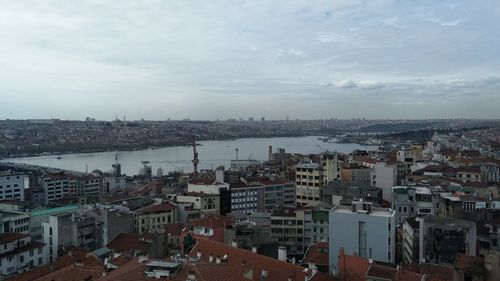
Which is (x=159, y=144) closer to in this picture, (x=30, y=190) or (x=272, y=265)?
(x=30, y=190)

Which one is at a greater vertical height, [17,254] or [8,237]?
[8,237]

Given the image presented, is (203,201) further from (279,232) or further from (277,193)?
(279,232)

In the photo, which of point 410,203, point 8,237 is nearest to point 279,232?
point 410,203

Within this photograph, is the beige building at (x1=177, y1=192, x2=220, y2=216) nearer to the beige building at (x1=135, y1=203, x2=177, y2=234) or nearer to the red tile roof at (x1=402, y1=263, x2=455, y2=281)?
the beige building at (x1=135, y1=203, x2=177, y2=234)

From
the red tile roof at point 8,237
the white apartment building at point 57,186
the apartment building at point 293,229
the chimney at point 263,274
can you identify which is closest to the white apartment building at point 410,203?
the apartment building at point 293,229

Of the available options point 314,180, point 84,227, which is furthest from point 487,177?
point 84,227

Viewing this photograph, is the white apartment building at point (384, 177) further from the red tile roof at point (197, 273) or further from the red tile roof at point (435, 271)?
the red tile roof at point (197, 273)
